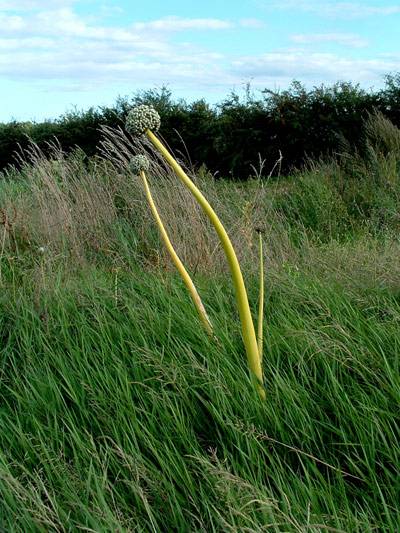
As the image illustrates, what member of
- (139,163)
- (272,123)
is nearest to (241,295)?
(139,163)

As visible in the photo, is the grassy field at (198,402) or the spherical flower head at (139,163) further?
the spherical flower head at (139,163)

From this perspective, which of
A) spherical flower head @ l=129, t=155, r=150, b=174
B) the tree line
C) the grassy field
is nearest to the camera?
the grassy field

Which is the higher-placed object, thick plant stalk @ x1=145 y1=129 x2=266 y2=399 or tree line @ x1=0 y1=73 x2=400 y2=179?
tree line @ x1=0 y1=73 x2=400 y2=179

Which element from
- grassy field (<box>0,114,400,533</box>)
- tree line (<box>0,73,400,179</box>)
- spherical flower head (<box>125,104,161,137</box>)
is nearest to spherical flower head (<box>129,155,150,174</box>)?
spherical flower head (<box>125,104,161,137</box>)

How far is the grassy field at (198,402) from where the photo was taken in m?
1.77

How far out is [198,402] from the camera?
7.68 feet

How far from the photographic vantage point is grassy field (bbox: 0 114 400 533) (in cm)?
177

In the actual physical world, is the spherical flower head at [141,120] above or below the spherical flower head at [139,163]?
above

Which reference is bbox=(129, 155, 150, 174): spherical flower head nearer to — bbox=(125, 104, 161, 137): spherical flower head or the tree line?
bbox=(125, 104, 161, 137): spherical flower head

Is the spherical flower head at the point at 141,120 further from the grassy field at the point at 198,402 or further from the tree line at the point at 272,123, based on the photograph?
the tree line at the point at 272,123

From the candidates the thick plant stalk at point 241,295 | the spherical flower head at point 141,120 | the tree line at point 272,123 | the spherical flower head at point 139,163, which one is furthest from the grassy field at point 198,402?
the tree line at point 272,123

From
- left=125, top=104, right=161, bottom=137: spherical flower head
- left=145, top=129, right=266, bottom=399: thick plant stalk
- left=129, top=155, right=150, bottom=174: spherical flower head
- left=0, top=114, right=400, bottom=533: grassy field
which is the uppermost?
left=125, top=104, right=161, bottom=137: spherical flower head

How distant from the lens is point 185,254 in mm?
4277

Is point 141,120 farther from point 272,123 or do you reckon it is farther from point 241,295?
point 272,123
